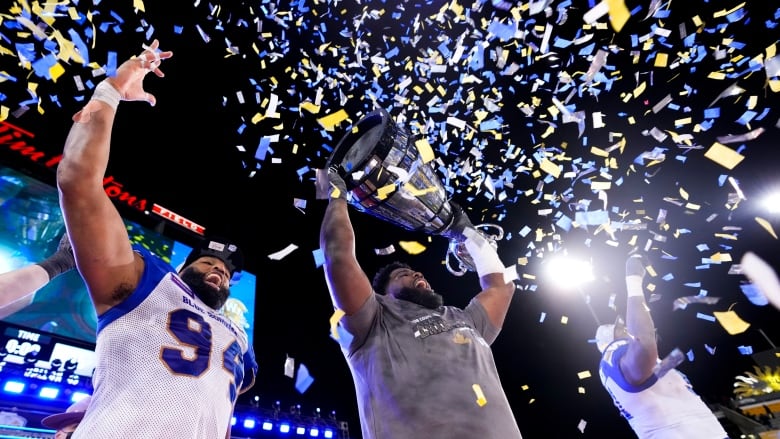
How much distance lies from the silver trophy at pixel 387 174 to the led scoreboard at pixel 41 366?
17.2 ft

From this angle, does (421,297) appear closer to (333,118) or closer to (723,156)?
(333,118)

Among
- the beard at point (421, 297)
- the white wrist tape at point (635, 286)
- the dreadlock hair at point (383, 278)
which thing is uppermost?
the dreadlock hair at point (383, 278)

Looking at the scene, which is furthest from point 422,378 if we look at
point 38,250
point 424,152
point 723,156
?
point 723,156

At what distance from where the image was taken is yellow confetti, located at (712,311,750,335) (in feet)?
37.0

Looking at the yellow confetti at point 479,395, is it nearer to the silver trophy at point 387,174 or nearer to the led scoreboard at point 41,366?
the silver trophy at point 387,174

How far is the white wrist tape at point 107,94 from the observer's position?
1584mm

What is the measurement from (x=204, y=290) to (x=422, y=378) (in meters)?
1.27

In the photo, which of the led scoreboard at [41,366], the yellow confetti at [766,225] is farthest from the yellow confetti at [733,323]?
the led scoreboard at [41,366]

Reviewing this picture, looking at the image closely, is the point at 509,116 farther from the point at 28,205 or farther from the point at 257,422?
the point at 257,422

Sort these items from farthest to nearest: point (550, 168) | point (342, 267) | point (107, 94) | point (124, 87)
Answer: point (550, 168) < point (342, 267) < point (124, 87) < point (107, 94)

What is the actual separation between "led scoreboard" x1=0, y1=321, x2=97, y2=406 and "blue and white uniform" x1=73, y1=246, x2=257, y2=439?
5098 millimetres

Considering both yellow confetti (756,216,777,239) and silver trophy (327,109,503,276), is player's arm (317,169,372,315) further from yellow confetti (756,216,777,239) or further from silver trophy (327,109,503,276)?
yellow confetti (756,216,777,239)

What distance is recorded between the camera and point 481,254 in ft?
10.5

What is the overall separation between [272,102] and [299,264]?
5.91m
